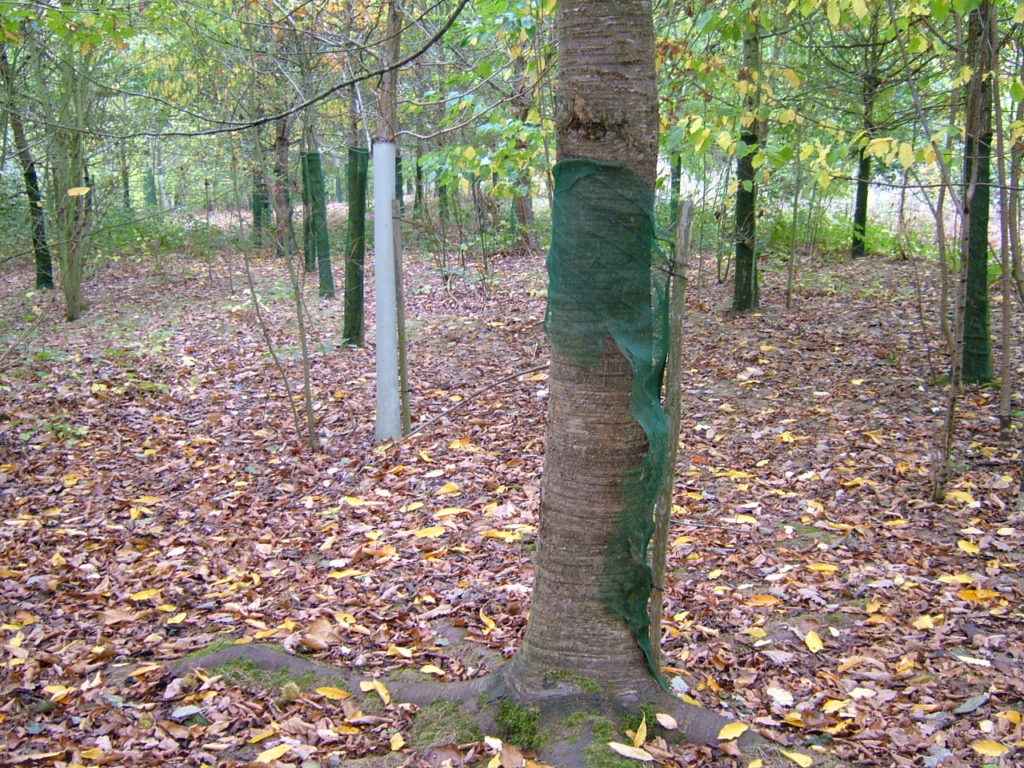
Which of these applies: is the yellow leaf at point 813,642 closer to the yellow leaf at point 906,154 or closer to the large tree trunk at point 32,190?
the yellow leaf at point 906,154

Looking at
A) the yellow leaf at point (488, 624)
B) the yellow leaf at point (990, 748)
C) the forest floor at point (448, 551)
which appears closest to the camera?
the yellow leaf at point (990, 748)

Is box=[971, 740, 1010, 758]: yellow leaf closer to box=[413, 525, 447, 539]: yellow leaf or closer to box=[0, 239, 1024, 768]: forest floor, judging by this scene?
box=[0, 239, 1024, 768]: forest floor

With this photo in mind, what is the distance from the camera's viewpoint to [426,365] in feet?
29.1

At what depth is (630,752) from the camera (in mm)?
2514

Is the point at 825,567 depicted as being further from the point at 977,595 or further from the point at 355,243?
the point at 355,243

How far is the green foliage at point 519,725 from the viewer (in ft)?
8.73

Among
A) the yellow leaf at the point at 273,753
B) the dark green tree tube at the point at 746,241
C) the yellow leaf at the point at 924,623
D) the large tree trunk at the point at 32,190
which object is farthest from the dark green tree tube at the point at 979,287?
the large tree trunk at the point at 32,190

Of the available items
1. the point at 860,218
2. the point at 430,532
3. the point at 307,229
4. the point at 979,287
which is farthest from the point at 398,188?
the point at 430,532

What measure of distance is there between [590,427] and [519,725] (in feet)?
3.41

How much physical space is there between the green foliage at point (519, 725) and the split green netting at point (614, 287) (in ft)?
2.28

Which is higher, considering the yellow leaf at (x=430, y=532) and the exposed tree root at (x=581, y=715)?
the exposed tree root at (x=581, y=715)

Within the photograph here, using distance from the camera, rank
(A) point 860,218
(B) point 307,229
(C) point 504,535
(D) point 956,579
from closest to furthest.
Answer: (D) point 956,579
(C) point 504,535
(A) point 860,218
(B) point 307,229

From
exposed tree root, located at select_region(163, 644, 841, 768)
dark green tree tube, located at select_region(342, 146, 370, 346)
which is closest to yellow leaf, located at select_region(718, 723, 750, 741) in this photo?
exposed tree root, located at select_region(163, 644, 841, 768)

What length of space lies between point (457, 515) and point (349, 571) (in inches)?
35.9
